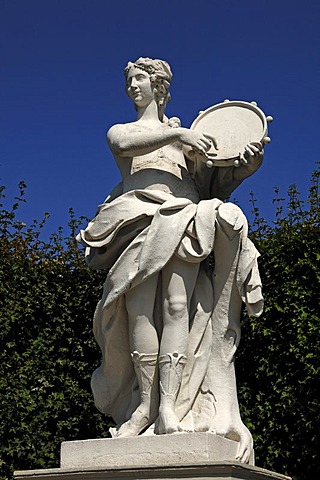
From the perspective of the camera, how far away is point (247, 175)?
19.3ft

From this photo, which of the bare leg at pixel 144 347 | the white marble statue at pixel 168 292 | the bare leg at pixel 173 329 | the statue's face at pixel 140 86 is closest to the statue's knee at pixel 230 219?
the white marble statue at pixel 168 292

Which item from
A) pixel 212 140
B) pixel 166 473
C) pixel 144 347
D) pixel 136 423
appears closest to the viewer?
pixel 166 473

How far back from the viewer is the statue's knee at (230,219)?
5.46m

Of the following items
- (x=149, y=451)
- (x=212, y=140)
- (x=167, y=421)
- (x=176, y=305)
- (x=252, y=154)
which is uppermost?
(x=212, y=140)

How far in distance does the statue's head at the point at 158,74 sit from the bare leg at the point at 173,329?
4.23ft

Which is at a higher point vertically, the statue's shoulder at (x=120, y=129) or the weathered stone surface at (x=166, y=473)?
the statue's shoulder at (x=120, y=129)

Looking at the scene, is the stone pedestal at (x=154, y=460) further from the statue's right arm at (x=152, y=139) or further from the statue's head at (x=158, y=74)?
the statue's head at (x=158, y=74)

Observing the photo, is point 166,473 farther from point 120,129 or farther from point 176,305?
point 120,129

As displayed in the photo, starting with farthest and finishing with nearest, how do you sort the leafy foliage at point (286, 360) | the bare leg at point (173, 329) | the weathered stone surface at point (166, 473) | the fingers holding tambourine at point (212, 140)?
the leafy foliage at point (286, 360) → the fingers holding tambourine at point (212, 140) → the bare leg at point (173, 329) → the weathered stone surface at point (166, 473)

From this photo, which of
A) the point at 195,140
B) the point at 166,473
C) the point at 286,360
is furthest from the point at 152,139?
the point at 286,360

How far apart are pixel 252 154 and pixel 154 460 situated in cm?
207

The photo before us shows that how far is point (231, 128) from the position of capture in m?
5.83

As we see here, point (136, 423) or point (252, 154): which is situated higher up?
point (252, 154)

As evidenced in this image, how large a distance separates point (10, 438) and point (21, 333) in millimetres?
1080
